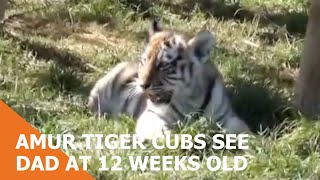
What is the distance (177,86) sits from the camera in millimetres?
6367

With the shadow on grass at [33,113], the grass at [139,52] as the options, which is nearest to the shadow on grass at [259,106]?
the grass at [139,52]

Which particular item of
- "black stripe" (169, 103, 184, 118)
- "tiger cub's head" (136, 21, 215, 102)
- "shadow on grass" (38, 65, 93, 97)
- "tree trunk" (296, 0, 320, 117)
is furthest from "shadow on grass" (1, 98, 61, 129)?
"tree trunk" (296, 0, 320, 117)

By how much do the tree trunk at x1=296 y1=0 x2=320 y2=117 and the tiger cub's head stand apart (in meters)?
0.67

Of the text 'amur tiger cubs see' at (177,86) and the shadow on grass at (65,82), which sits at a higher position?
the shadow on grass at (65,82)

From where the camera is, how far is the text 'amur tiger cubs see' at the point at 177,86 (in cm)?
627

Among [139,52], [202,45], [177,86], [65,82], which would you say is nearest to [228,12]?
[139,52]

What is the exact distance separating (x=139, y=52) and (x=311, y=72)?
1.84m

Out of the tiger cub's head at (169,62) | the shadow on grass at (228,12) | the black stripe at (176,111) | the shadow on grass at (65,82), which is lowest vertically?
the black stripe at (176,111)

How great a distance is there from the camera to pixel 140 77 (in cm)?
628

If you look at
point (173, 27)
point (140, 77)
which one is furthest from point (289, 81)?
point (140, 77)

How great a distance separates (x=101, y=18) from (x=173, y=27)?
2.30ft

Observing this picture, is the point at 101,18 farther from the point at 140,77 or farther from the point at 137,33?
the point at 140,77

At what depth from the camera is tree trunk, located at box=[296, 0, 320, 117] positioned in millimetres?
6500

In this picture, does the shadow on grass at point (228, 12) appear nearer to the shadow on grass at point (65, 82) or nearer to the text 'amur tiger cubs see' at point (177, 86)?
the shadow on grass at point (65, 82)
